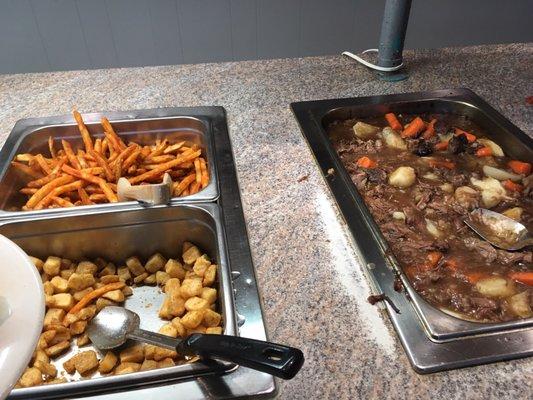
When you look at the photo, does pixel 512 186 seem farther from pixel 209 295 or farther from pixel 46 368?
pixel 46 368

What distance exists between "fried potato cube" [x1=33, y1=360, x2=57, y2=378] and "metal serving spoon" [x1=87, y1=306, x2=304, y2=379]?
14 centimetres

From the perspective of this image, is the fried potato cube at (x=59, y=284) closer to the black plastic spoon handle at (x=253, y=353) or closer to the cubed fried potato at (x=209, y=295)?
the cubed fried potato at (x=209, y=295)

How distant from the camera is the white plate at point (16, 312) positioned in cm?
66

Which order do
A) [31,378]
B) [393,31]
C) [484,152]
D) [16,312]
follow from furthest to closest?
1. [393,31]
2. [484,152]
3. [31,378]
4. [16,312]

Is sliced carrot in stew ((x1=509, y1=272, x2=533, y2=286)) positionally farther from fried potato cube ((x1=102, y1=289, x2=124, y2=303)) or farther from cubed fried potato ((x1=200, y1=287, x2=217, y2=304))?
fried potato cube ((x1=102, y1=289, x2=124, y2=303))

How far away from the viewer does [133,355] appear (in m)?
1.27

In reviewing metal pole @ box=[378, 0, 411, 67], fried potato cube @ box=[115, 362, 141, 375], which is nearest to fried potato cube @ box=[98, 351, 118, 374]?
fried potato cube @ box=[115, 362, 141, 375]

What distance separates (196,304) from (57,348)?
419 millimetres

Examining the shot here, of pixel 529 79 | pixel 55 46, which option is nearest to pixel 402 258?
pixel 529 79

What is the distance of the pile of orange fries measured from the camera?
65.2 inches

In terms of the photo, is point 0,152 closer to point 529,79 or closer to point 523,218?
point 523,218

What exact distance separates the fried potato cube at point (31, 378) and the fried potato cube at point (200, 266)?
50 cm

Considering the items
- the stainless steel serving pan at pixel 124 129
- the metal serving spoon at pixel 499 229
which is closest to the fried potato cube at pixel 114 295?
the stainless steel serving pan at pixel 124 129

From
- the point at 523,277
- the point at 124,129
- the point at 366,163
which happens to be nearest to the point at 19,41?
the point at 124,129
